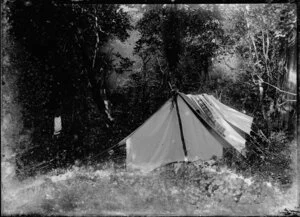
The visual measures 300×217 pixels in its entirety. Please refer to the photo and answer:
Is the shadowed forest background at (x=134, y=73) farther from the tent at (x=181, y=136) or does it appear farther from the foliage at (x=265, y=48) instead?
the tent at (x=181, y=136)

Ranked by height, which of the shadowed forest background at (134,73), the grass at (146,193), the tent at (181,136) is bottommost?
the grass at (146,193)

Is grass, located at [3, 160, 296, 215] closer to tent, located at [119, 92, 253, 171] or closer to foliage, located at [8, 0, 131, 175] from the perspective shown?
tent, located at [119, 92, 253, 171]

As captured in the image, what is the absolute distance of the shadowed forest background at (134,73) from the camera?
4398 millimetres

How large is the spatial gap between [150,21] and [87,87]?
1.37 metres

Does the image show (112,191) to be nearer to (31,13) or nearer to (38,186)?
(38,186)

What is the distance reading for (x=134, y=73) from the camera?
14.9 feet

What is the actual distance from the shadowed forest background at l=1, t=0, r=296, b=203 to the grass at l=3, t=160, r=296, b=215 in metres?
0.22

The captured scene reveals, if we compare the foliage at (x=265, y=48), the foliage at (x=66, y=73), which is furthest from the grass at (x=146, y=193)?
the foliage at (x=265, y=48)

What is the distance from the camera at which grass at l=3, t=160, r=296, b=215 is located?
4.15 meters

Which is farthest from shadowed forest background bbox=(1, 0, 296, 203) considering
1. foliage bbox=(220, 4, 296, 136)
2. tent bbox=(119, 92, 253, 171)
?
tent bbox=(119, 92, 253, 171)

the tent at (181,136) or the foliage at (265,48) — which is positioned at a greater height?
the foliage at (265,48)

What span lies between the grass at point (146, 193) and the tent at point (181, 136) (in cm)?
19

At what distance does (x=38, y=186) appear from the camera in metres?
4.33

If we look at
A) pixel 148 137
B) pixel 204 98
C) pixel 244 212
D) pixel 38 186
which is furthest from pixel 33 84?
pixel 244 212
